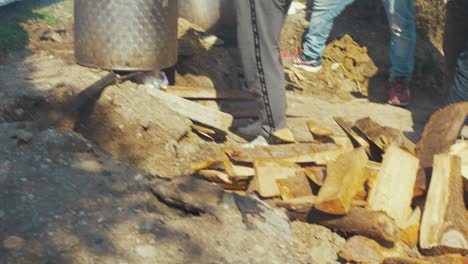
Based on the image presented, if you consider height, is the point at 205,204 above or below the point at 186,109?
above

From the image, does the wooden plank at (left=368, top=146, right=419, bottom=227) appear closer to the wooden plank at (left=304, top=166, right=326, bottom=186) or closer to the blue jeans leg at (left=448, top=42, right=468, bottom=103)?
the wooden plank at (left=304, top=166, right=326, bottom=186)

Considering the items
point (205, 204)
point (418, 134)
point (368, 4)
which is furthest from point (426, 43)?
point (205, 204)

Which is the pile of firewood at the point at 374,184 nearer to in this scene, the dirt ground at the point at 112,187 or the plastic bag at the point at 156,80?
the dirt ground at the point at 112,187

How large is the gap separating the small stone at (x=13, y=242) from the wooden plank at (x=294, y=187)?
137 cm

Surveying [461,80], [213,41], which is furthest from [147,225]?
[213,41]

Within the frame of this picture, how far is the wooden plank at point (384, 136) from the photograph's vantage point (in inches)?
140

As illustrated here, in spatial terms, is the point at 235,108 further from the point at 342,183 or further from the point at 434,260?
the point at 434,260

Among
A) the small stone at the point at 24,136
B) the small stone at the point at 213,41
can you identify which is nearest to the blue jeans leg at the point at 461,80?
the small stone at the point at 213,41

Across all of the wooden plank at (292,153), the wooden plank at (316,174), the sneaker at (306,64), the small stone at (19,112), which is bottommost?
the sneaker at (306,64)

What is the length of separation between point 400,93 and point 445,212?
3.20m

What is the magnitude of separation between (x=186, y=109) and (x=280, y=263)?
1876 mm

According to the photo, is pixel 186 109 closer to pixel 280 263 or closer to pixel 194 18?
pixel 280 263

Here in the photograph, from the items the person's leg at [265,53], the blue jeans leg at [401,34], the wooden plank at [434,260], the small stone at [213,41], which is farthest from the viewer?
the small stone at [213,41]

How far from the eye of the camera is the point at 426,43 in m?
7.10
